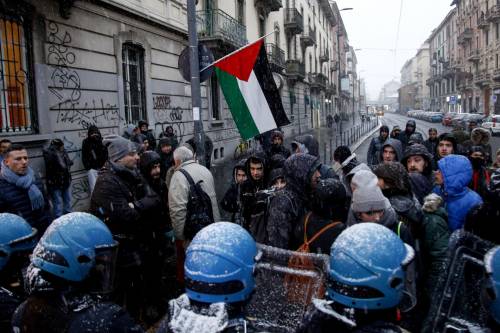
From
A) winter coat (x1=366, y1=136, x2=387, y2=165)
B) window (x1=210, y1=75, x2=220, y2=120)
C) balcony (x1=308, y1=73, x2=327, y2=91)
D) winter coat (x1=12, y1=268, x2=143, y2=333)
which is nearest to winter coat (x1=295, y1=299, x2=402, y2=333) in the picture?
winter coat (x1=12, y1=268, x2=143, y2=333)

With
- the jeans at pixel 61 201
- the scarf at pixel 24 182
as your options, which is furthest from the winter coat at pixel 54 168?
the scarf at pixel 24 182

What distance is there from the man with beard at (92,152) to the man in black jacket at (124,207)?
5.10 m

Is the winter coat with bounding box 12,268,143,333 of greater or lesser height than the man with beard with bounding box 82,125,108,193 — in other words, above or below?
below

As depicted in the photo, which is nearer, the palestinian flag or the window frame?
the palestinian flag

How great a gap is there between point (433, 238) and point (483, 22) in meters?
57.2

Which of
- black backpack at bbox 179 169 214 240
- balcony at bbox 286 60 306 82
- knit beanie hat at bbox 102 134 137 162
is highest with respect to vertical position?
balcony at bbox 286 60 306 82

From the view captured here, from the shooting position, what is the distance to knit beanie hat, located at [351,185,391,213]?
2752 millimetres

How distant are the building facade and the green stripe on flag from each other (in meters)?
4.01

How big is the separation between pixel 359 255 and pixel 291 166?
58.1 inches

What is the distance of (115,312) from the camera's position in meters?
1.71

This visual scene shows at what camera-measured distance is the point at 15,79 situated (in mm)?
7660

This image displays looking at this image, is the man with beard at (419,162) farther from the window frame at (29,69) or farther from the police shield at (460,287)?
the window frame at (29,69)

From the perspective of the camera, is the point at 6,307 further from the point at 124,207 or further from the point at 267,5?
the point at 267,5

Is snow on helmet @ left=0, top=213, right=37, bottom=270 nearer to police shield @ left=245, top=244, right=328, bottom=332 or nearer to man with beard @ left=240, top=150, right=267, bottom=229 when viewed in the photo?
police shield @ left=245, top=244, right=328, bottom=332
